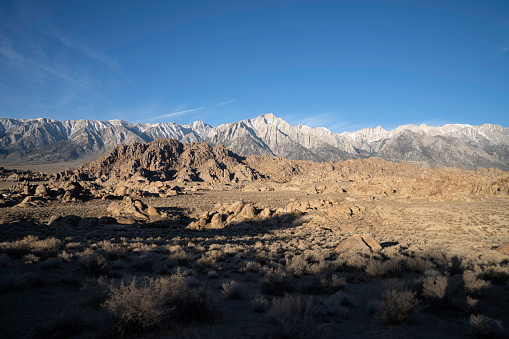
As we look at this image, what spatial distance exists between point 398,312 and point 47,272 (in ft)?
33.3

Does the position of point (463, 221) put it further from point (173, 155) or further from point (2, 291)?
point (173, 155)

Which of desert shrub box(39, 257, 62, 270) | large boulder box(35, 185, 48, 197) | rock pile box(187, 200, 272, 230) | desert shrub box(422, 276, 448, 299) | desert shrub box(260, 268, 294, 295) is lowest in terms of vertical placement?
rock pile box(187, 200, 272, 230)

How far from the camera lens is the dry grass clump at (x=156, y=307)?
422 centimetres

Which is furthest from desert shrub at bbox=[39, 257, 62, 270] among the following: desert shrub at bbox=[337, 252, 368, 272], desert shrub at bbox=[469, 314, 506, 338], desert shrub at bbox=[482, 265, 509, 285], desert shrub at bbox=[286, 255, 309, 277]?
desert shrub at bbox=[482, 265, 509, 285]

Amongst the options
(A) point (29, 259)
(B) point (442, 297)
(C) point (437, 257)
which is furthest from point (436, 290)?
(A) point (29, 259)

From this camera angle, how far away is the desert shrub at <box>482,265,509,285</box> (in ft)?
27.3

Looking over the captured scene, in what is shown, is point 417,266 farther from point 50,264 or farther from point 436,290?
point 50,264

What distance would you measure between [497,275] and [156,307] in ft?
35.3

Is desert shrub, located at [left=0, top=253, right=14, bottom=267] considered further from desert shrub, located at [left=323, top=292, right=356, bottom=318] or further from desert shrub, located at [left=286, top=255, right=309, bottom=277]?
desert shrub, located at [left=323, top=292, right=356, bottom=318]

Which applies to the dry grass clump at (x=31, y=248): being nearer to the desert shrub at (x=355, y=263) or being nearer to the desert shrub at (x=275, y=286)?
the desert shrub at (x=275, y=286)

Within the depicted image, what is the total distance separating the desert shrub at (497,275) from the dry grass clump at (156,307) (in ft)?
31.4

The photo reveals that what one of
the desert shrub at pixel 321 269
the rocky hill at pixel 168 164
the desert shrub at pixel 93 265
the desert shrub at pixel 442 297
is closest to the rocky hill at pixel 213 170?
the rocky hill at pixel 168 164

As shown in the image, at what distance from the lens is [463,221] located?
898 inches

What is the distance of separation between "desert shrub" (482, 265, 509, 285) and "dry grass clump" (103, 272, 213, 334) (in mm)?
9557
